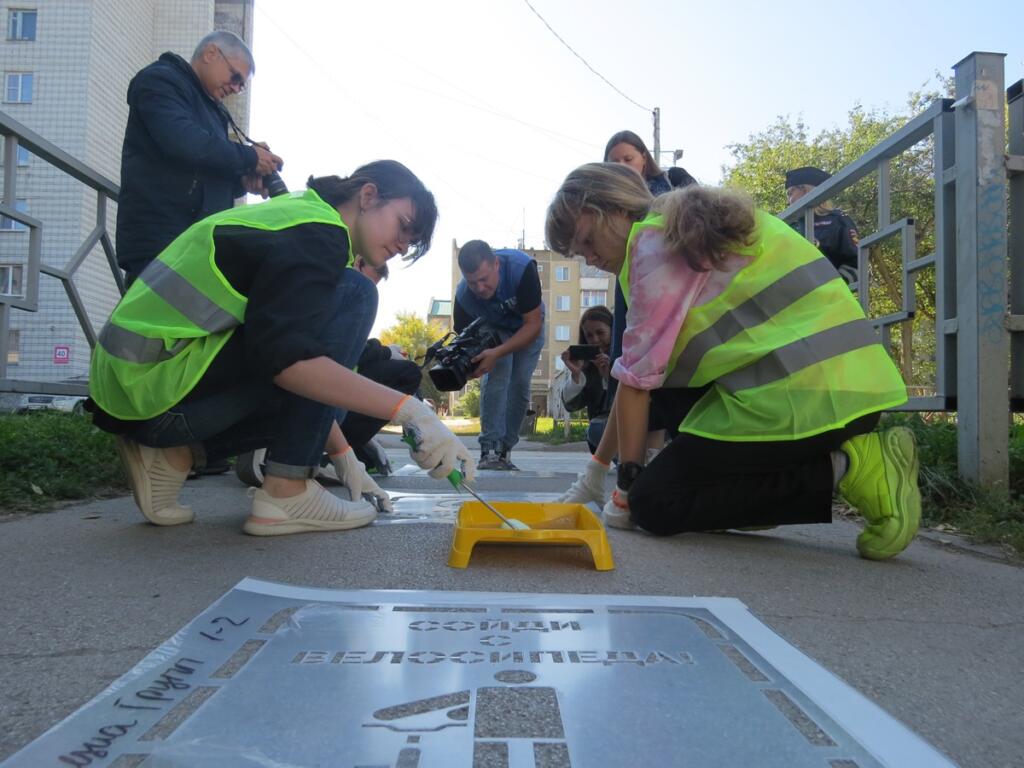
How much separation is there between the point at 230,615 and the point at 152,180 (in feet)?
6.59

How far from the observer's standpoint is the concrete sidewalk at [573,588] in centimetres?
97

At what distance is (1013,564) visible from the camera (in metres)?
1.84

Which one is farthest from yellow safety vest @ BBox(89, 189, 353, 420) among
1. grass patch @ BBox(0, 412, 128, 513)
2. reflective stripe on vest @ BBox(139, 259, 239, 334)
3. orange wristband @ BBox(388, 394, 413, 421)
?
grass patch @ BBox(0, 412, 128, 513)

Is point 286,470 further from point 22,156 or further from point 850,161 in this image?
point 850,161

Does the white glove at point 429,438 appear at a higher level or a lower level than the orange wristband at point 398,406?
lower

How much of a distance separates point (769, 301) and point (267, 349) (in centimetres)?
119

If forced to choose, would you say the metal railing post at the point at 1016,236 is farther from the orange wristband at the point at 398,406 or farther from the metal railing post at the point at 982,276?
the orange wristband at the point at 398,406

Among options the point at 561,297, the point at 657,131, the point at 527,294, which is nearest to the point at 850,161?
the point at 657,131

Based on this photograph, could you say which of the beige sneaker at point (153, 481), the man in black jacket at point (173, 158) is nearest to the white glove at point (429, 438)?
the beige sneaker at point (153, 481)

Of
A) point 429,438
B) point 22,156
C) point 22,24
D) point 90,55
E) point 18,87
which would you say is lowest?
point 429,438

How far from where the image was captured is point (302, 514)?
2.04m

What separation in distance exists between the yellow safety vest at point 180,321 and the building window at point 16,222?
142 cm

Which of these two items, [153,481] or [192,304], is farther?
[153,481]

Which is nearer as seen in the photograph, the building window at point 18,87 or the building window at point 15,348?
the building window at point 15,348
